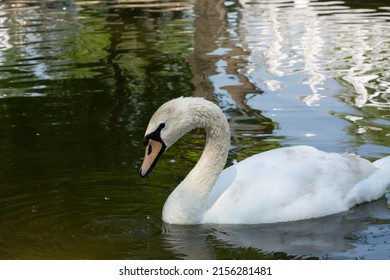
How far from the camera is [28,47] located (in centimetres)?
1677

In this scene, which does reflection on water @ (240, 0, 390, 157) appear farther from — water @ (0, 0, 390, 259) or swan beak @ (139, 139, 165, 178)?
swan beak @ (139, 139, 165, 178)

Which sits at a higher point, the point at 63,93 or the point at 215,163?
the point at 215,163

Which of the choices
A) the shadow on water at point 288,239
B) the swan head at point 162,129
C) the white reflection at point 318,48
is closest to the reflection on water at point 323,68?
the white reflection at point 318,48

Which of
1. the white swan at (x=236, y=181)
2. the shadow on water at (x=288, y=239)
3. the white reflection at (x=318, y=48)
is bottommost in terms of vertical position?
the white reflection at (x=318, y=48)

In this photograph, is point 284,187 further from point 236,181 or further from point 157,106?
point 157,106

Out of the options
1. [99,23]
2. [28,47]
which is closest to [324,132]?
[28,47]

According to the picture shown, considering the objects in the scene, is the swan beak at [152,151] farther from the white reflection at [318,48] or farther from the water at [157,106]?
the white reflection at [318,48]

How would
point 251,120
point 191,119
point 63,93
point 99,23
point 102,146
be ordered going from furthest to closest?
point 99,23, point 63,93, point 251,120, point 102,146, point 191,119

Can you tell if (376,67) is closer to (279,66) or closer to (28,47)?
(279,66)

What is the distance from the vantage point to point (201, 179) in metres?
7.43

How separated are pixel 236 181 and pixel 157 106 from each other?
4404 millimetres

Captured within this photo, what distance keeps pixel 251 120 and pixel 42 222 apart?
12.6 feet

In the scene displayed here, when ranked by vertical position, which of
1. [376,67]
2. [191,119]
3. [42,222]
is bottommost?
[376,67]

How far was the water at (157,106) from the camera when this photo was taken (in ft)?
23.4
